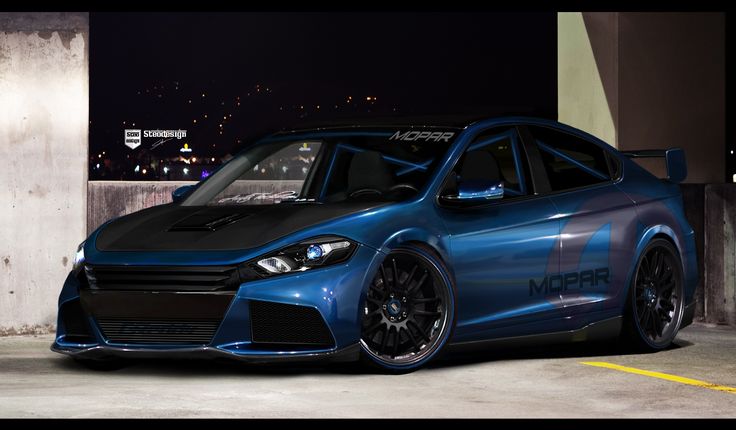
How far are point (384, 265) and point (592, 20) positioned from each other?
34.3 ft

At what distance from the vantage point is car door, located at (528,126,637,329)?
9.09 meters

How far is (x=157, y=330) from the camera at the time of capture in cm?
787

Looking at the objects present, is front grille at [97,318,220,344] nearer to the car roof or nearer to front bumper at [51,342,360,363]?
front bumper at [51,342,360,363]

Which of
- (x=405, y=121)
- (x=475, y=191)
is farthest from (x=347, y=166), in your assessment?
(x=475, y=191)

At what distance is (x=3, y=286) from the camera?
10891 millimetres

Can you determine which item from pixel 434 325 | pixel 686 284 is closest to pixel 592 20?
pixel 686 284

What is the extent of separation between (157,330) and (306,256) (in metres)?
0.89

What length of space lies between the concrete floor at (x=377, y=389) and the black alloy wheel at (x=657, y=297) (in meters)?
0.26

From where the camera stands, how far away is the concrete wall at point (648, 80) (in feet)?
57.4

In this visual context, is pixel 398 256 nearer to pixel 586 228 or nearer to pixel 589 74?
pixel 586 228

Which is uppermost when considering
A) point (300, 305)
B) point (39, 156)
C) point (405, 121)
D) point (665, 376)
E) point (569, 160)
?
point (405, 121)

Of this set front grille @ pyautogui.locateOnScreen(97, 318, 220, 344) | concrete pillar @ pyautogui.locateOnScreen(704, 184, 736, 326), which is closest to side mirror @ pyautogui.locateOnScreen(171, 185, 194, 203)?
front grille @ pyautogui.locateOnScreen(97, 318, 220, 344)

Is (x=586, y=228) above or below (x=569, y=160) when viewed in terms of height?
below
